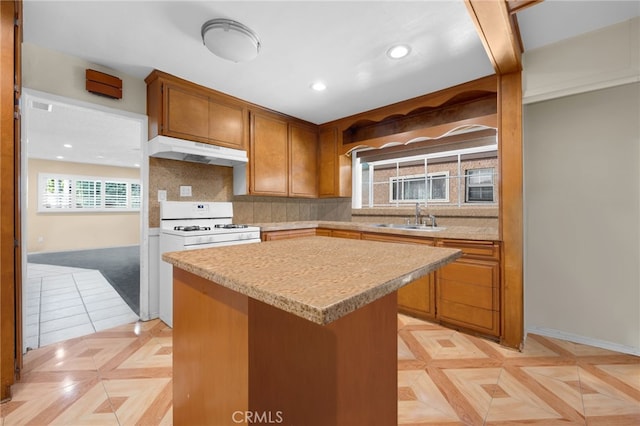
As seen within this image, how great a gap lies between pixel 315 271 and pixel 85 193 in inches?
353

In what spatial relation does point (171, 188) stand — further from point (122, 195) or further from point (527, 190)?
point (122, 195)

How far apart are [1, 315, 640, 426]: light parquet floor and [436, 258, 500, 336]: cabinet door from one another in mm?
147

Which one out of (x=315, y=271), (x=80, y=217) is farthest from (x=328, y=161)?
(x=80, y=217)

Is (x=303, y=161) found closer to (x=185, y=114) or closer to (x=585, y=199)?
(x=185, y=114)

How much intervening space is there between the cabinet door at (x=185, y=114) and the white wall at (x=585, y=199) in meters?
2.77

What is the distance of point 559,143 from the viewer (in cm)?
224

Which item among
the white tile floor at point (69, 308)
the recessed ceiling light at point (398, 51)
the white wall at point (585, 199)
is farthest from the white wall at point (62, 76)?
the white wall at point (585, 199)

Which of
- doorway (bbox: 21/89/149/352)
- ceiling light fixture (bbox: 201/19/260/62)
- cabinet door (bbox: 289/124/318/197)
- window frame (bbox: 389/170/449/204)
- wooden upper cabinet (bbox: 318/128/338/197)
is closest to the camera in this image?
ceiling light fixture (bbox: 201/19/260/62)

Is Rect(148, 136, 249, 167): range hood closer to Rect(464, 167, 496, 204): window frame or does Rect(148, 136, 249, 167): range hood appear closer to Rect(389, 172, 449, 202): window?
Rect(389, 172, 449, 202): window

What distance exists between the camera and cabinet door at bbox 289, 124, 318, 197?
3594 mm

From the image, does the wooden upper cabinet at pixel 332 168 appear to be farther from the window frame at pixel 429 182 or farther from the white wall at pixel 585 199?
the white wall at pixel 585 199

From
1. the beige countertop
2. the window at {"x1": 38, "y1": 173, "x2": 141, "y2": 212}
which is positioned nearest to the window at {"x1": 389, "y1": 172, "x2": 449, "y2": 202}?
the beige countertop

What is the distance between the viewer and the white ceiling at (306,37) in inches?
63.7

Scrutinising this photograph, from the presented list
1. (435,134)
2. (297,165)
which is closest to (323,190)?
(297,165)
